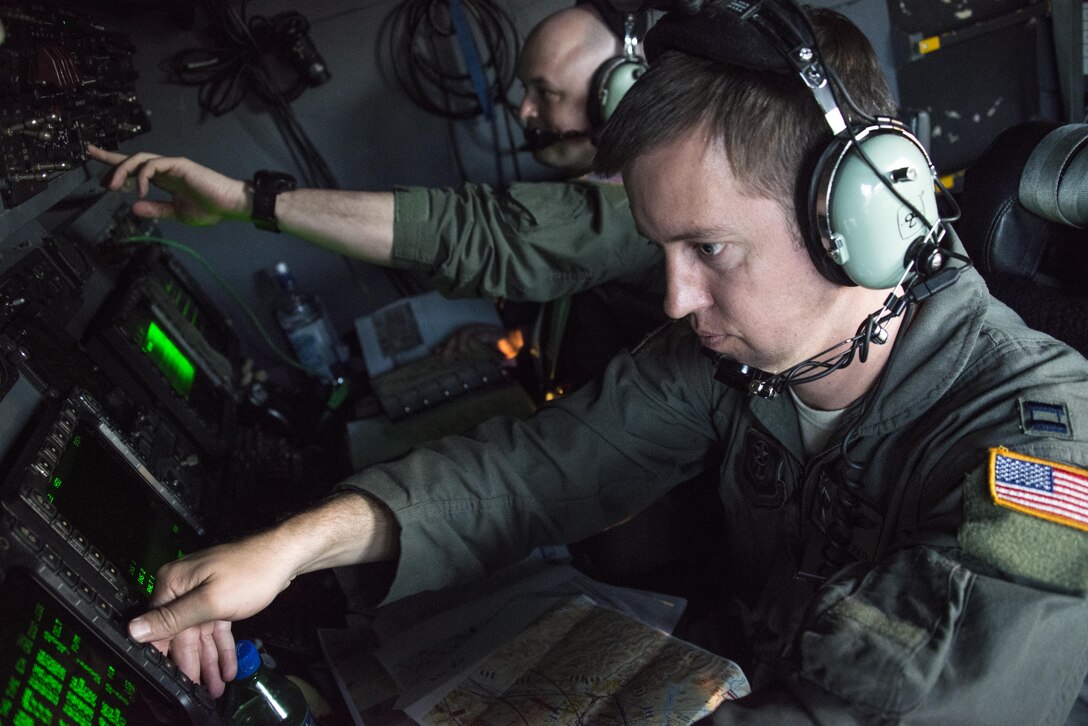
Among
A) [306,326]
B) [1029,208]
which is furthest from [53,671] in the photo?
[306,326]

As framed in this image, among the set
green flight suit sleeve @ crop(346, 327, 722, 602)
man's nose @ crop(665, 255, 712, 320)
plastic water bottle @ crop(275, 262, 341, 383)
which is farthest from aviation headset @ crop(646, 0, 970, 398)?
plastic water bottle @ crop(275, 262, 341, 383)

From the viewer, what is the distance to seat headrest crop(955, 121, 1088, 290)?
100 centimetres

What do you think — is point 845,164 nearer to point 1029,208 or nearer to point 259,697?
point 1029,208

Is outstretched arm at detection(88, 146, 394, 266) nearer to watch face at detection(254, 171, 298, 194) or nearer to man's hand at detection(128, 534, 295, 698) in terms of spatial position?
watch face at detection(254, 171, 298, 194)

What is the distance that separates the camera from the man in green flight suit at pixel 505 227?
163 centimetres

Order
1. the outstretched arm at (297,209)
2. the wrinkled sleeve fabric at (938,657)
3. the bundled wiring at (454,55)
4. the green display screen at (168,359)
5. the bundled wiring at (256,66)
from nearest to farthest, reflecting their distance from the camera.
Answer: the wrinkled sleeve fabric at (938,657) → the green display screen at (168,359) → the outstretched arm at (297,209) → the bundled wiring at (256,66) → the bundled wiring at (454,55)

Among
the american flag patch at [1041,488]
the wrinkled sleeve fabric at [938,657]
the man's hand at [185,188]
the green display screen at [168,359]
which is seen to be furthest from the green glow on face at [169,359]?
the american flag patch at [1041,488]

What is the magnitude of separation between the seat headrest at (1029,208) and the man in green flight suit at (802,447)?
0.16 meters

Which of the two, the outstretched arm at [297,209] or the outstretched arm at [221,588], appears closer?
the outstretched arm at [221,588]

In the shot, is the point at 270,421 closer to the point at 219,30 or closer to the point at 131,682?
the point at 131,682

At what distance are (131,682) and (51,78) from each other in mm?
838

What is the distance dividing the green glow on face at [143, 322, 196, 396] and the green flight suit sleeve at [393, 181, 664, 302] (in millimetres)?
472

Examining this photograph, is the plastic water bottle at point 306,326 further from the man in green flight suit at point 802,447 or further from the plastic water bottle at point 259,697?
the plastic water bottle at point 259,697

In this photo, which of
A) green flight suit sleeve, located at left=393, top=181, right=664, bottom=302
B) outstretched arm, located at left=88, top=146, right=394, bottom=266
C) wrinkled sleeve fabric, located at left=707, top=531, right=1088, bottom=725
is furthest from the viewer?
green flight suit sleeve, located at left=393, top=181, right=664, bottom=302
